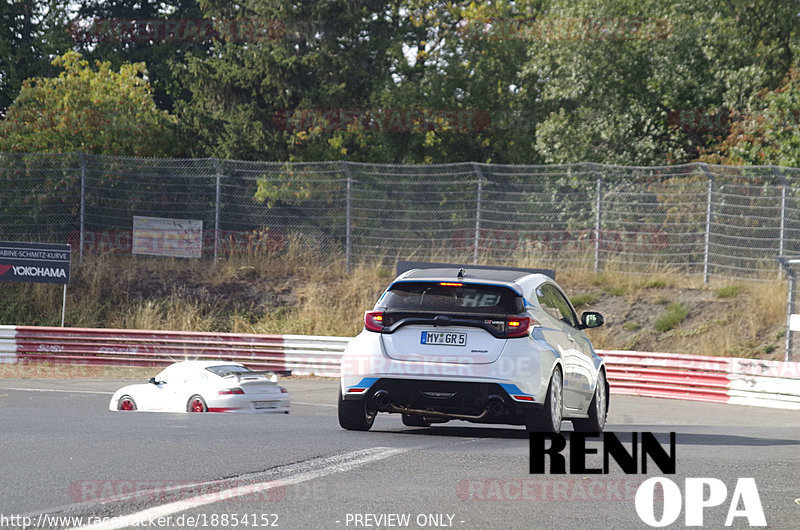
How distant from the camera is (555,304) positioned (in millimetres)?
11734

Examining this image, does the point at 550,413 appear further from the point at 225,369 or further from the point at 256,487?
the point at 225,369

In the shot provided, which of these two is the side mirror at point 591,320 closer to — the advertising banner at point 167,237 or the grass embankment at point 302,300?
the grass embankment at point 302,300

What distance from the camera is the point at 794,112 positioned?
95.9ft

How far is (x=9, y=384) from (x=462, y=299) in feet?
46.1

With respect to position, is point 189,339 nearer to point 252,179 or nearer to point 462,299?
point 252,179

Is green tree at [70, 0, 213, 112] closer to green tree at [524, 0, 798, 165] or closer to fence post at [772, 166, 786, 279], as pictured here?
green tree at [524, 0, 798, 165]

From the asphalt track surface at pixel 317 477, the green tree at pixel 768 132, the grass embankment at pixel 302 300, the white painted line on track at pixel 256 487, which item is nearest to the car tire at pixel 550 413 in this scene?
the asphalt track surface at pixel 317 477

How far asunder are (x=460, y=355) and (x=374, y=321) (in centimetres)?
92

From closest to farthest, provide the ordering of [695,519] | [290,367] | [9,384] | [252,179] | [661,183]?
[695,519]
[9,384]
[290,367]
[661,183]
[252,179]

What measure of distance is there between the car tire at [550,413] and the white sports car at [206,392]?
7472 millimetres

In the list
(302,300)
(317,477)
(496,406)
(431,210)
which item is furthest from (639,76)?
(317,477)

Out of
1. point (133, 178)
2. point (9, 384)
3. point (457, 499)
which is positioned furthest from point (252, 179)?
point (457, 499)

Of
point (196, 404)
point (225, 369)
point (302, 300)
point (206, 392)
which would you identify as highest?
point (302, 300)

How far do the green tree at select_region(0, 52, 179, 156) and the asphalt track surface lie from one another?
2271 cm
